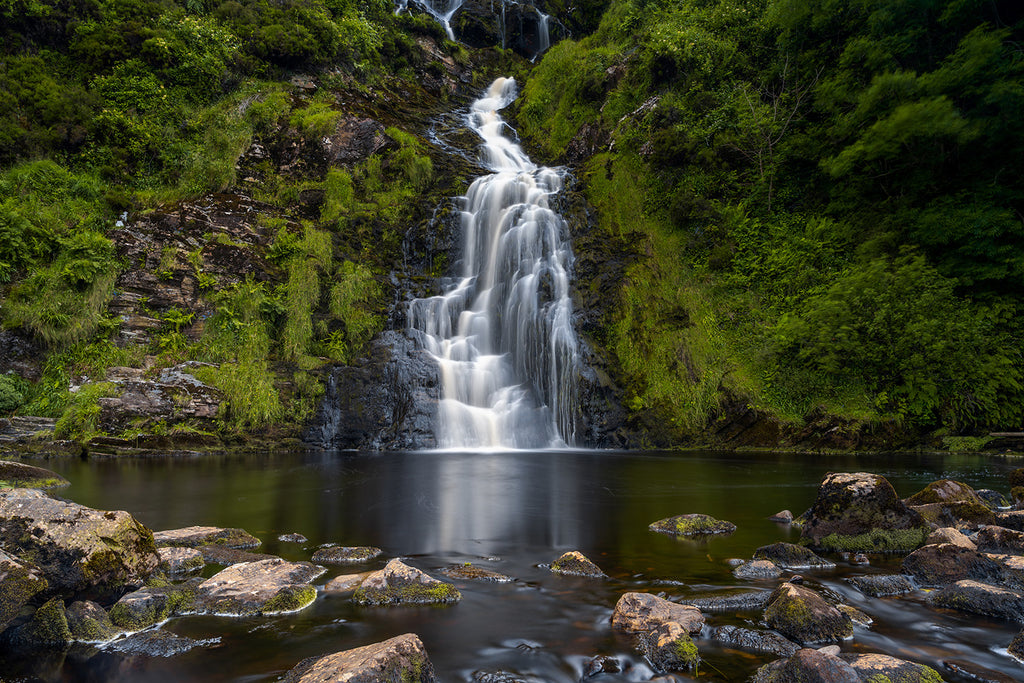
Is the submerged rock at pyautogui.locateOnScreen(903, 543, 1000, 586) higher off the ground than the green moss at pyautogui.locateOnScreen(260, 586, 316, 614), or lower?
higher

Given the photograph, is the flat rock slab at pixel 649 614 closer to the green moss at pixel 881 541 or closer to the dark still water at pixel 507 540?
the dark still water at pixel 507 540

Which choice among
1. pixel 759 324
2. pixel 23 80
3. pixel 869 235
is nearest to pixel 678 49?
pixel 869 235

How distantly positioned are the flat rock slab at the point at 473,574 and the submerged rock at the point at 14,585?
2.67 m

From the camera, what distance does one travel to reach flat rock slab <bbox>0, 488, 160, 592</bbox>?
3.03 metres

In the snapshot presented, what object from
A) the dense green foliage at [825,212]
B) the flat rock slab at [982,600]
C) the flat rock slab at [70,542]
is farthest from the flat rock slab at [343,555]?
the dense green foliage at [825,212]

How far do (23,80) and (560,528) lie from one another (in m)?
26.6

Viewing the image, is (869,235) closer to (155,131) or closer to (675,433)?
(675,433)

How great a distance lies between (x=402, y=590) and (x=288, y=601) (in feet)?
2.52

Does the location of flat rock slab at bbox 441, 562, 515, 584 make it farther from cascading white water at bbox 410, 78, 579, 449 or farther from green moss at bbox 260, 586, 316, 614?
cascading white water at bbox 410, 78, 579, 449

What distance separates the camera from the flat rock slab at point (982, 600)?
128 inches

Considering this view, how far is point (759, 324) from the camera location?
15750 mm

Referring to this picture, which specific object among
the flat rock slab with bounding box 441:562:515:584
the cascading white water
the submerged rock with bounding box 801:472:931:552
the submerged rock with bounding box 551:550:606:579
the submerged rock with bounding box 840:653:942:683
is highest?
the cascading white water

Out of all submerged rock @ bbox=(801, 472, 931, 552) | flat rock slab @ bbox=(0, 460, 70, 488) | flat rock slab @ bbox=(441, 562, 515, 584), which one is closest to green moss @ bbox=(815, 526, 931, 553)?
submerged rock @ bbox=(801, 472, 931, 552)

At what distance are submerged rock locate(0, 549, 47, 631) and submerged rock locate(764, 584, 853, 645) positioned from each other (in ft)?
14.0
